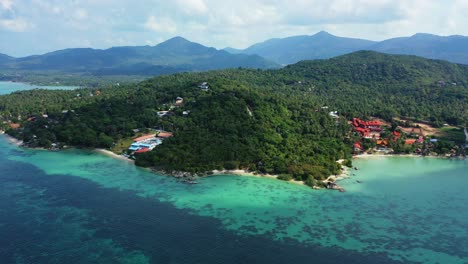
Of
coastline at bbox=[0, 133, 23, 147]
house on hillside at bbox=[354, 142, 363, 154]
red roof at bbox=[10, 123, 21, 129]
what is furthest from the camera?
red roof at bbox=[10, 123, 21, 129]

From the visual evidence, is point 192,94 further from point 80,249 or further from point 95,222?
point 80,249

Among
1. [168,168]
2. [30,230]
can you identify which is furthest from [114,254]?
[168,168]

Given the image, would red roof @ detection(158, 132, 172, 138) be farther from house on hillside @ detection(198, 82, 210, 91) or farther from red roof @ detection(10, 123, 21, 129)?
red roof @ detection(10, 123, 21, 129)

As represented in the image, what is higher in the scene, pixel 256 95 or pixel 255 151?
pixel 256 95

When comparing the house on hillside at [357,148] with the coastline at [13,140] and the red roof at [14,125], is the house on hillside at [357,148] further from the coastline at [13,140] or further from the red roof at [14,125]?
the red roof at [14,125]

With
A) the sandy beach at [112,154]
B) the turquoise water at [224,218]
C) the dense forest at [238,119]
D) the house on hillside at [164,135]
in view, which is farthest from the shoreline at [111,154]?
the house on hillside at [164,135]

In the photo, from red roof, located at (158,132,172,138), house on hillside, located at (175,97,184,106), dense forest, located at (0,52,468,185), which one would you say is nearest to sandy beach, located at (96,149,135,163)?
dense forest, located at (0,52,468,185)

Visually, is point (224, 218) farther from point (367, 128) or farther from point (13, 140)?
point (13, 140)
